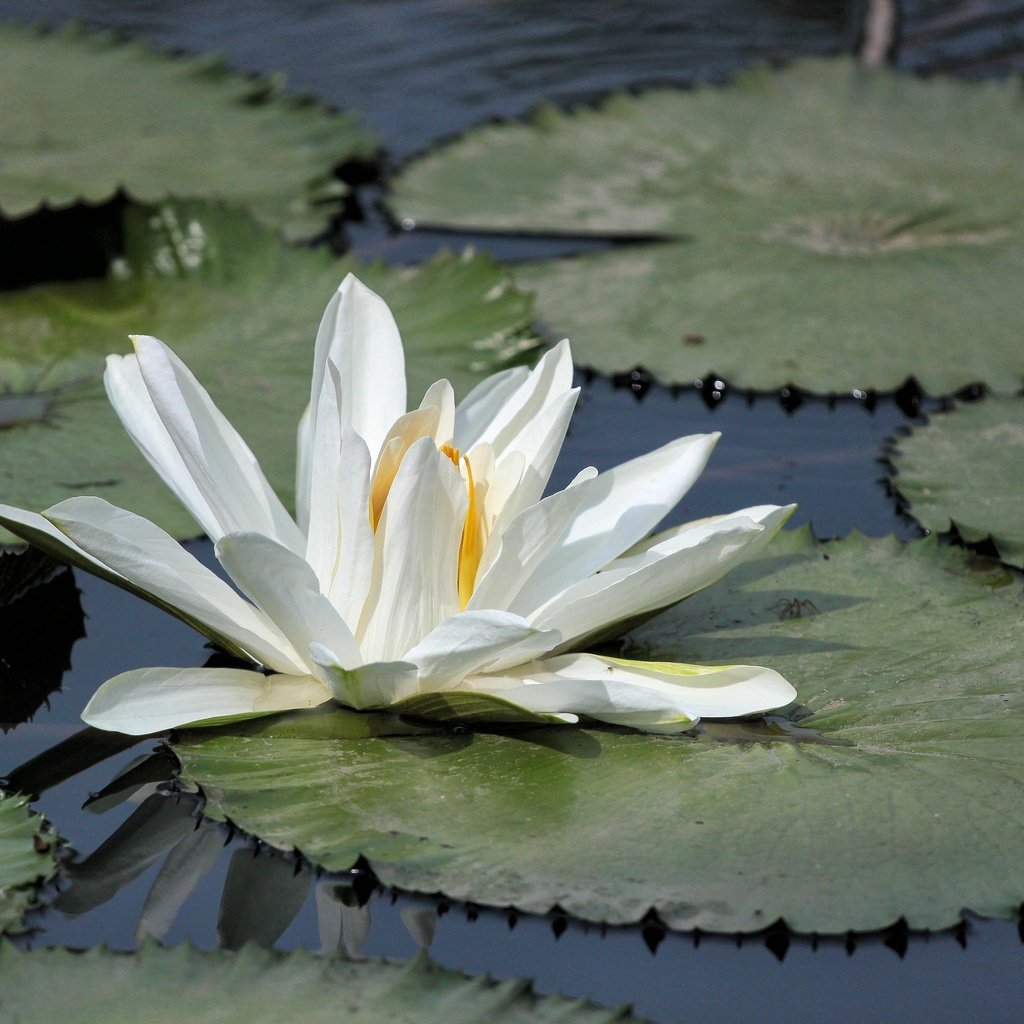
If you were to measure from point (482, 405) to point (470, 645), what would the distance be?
0.45 m

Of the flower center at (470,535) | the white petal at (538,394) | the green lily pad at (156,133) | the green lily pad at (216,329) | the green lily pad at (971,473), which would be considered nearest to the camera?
the flower center at (470,535)

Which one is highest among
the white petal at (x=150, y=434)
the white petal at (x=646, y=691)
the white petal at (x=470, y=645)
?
the white petal at (x=150, y=434)

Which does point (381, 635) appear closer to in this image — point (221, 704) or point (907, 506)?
point (221, 704)

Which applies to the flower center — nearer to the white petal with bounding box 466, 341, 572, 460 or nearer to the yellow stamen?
the yellow stamen

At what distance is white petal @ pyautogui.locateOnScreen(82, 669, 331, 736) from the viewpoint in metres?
1.38

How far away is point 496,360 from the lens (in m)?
2.41

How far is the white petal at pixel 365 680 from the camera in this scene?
1359 mm

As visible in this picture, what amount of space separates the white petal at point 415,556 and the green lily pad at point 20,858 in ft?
1.27

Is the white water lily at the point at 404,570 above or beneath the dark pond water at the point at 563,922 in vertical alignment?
above

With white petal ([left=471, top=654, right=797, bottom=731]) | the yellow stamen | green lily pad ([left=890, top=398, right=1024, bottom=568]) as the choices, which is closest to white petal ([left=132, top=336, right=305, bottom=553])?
the yellow stamen

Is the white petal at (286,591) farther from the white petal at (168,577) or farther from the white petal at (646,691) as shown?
the white petal at (646,691)

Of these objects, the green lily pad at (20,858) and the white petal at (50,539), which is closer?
the green lily pad at (20,858)

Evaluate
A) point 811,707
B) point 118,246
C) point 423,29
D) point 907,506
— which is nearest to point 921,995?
point 811,707

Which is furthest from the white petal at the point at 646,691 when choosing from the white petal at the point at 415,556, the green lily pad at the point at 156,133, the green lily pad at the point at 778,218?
the green lily pad at the point at 156,133
